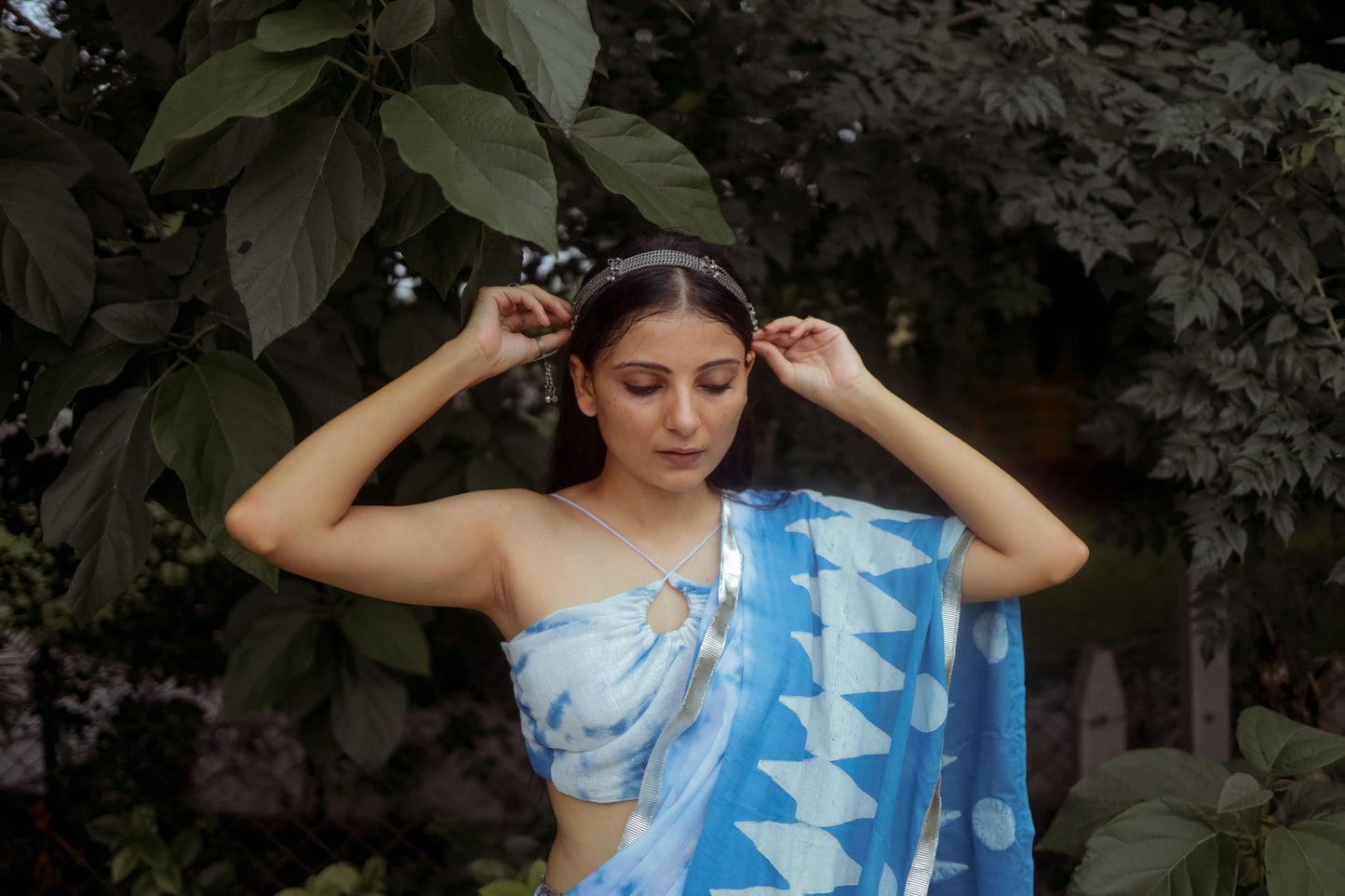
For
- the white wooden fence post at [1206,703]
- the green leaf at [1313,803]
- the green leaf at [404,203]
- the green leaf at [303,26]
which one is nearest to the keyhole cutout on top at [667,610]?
the green leaf at [404,203]

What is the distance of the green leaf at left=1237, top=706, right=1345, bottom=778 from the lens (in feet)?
6.53

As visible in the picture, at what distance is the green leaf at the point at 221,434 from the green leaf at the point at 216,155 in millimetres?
355

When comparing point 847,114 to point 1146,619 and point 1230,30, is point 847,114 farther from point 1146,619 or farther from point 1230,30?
point 1146,619

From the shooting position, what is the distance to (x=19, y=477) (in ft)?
8.48

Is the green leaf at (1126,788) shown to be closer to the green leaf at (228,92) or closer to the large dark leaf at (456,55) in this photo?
the large dark leaf at (456,55)

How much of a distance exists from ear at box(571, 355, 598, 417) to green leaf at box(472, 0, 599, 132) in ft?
1.46

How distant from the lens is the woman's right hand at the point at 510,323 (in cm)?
158

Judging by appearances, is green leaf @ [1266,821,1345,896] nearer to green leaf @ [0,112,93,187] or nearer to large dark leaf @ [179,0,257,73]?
large dark leaf @ [179,0,257,73]

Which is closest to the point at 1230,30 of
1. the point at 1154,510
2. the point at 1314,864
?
the point at 1154,510

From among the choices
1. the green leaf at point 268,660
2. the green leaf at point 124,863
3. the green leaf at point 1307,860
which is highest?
the green leaf at point 1307,860

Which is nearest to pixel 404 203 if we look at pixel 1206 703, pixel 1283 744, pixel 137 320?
pixel 137 320

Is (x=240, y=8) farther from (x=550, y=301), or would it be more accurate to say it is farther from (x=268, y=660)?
(x=268, y=660)

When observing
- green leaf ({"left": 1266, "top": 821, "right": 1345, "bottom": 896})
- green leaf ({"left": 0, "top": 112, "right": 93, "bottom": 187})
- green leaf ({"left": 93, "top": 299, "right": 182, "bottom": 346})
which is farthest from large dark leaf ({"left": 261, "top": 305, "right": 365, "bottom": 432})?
green leaf ({"left": 1266, "top": 821, "right": 1345, "bottom": 896})

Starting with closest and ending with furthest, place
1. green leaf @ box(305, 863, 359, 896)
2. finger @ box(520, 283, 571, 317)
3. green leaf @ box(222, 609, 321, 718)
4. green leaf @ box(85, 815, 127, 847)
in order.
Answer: finger @ box(520, 283, 571, 317), green leaf @ box(222, 609, 321, 718), green leaf @ box(305, 863, 359, 896), green leaf @ box(85, 815, 127, 847)
